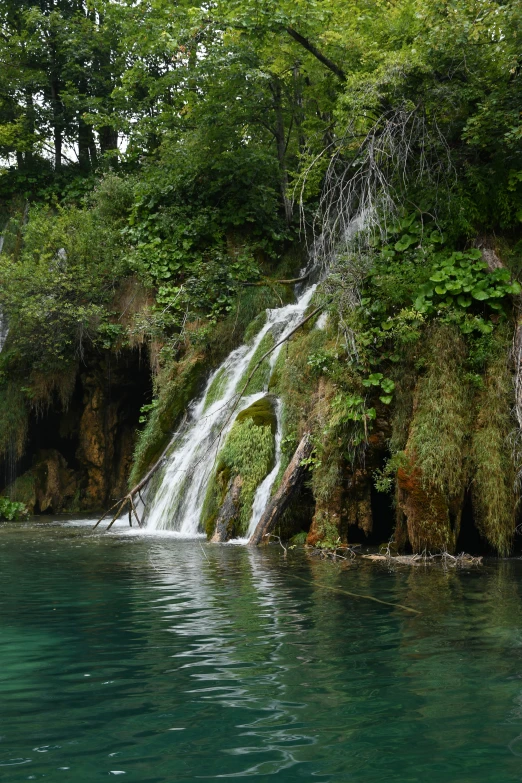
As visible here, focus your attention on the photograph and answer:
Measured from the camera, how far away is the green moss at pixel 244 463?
37.1 feet

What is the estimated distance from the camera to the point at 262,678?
3961 mm

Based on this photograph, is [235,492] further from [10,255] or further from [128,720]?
[10,255]

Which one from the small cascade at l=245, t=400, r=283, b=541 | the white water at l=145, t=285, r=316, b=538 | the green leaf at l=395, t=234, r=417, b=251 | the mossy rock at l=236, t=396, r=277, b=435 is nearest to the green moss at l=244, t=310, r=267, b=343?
the white water at l=145, t=285, r=316, b=538

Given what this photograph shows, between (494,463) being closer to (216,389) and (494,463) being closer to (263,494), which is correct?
(263,494)

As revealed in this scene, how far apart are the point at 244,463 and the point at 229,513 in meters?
0.79

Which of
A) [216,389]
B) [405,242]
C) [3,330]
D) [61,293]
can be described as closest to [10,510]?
[3,330]

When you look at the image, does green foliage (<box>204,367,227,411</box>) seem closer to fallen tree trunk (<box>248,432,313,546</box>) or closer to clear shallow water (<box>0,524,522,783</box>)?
fallen tree trunk (<box>248,432,313,546</box>)

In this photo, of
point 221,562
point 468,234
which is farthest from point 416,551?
point 468,234

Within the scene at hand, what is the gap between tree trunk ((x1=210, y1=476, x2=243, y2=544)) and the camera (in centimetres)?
1121

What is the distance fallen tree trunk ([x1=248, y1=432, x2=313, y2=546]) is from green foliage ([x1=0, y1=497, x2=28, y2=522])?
886 cm

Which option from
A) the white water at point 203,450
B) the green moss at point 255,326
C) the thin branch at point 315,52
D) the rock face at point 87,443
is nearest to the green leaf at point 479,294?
the white water at point 203,450

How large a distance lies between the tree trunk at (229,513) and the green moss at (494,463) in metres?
3.88

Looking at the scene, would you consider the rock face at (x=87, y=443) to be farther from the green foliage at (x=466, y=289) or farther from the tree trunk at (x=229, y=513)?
the green foliage at (x=466, y=289)

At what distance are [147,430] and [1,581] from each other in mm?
8142
